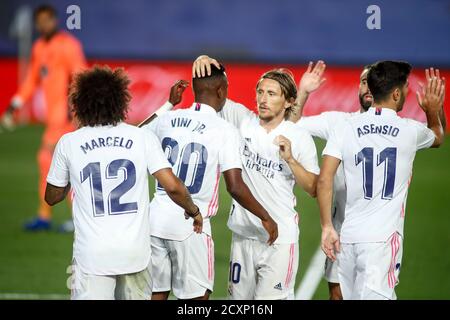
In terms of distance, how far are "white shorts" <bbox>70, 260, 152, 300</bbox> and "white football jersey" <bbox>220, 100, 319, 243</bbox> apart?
1035mm

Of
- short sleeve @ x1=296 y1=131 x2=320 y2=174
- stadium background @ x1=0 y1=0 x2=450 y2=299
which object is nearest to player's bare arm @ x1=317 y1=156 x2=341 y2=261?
short sleeve @ x1=296 y1=131 x2=320 y2=174

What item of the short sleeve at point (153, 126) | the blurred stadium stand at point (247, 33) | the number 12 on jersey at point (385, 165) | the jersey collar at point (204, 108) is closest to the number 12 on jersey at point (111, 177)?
the short sleeve at point (153, 126)

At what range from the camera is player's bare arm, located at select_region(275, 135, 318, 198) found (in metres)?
6.60

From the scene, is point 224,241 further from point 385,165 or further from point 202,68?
point 385,165

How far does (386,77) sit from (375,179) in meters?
0.72

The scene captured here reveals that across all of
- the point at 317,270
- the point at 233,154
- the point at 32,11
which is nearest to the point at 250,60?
the point at 32,11

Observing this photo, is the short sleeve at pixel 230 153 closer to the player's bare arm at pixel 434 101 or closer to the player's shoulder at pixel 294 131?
the player's shoulder at pixel 294 131

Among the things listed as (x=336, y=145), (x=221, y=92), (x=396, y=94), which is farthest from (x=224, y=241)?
(x=396, y=94)

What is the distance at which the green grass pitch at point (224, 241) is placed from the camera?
32.9ft

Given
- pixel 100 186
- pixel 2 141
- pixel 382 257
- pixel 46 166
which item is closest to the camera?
pixel 100 186

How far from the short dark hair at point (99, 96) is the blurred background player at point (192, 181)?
64cm
